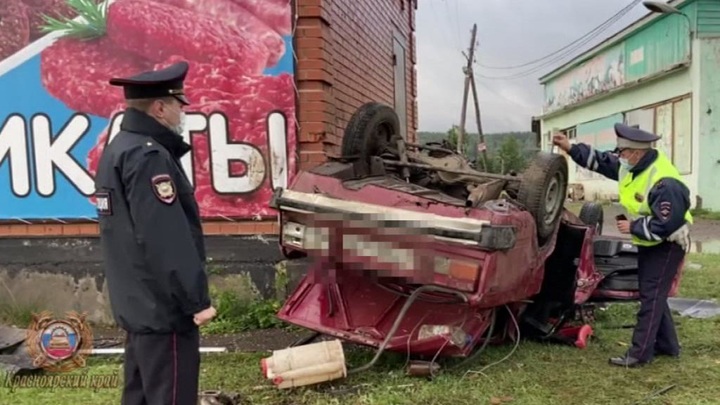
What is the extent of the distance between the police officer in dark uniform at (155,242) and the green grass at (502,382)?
1382 mm

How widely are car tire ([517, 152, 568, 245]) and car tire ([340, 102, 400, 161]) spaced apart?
1.17 m

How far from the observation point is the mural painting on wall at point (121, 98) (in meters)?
6.32

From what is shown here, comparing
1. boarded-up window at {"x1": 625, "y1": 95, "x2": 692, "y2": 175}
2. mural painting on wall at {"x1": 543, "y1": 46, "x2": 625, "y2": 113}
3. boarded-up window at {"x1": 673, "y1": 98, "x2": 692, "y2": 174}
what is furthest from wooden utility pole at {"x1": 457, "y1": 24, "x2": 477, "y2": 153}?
boarded-up window at {"x1": 673, "y1": 98, "x2": 692, "y2": 174}

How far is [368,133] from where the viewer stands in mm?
5199

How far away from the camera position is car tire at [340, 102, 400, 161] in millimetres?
5164

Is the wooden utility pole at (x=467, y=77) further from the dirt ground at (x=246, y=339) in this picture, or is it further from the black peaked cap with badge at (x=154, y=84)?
the black peaked cap with badge at (x=154, y=84)

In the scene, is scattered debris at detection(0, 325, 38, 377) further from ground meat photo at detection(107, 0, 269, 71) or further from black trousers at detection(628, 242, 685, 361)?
black trousers at detection(628, 242, 685, 361)

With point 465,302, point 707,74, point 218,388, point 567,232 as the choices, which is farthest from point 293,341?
point 707,74

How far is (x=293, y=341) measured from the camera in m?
5.73

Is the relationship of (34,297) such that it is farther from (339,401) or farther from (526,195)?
(526,195)

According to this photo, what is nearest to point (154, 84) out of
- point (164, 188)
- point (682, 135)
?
point (164, 188)

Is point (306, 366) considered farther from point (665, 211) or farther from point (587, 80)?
point (587, 80)

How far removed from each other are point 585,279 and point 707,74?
56.6 feet

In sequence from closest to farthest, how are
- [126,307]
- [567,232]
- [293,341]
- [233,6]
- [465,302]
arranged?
[126,307]
[465,302]
[567,232]
[293,341]
[233,6]
